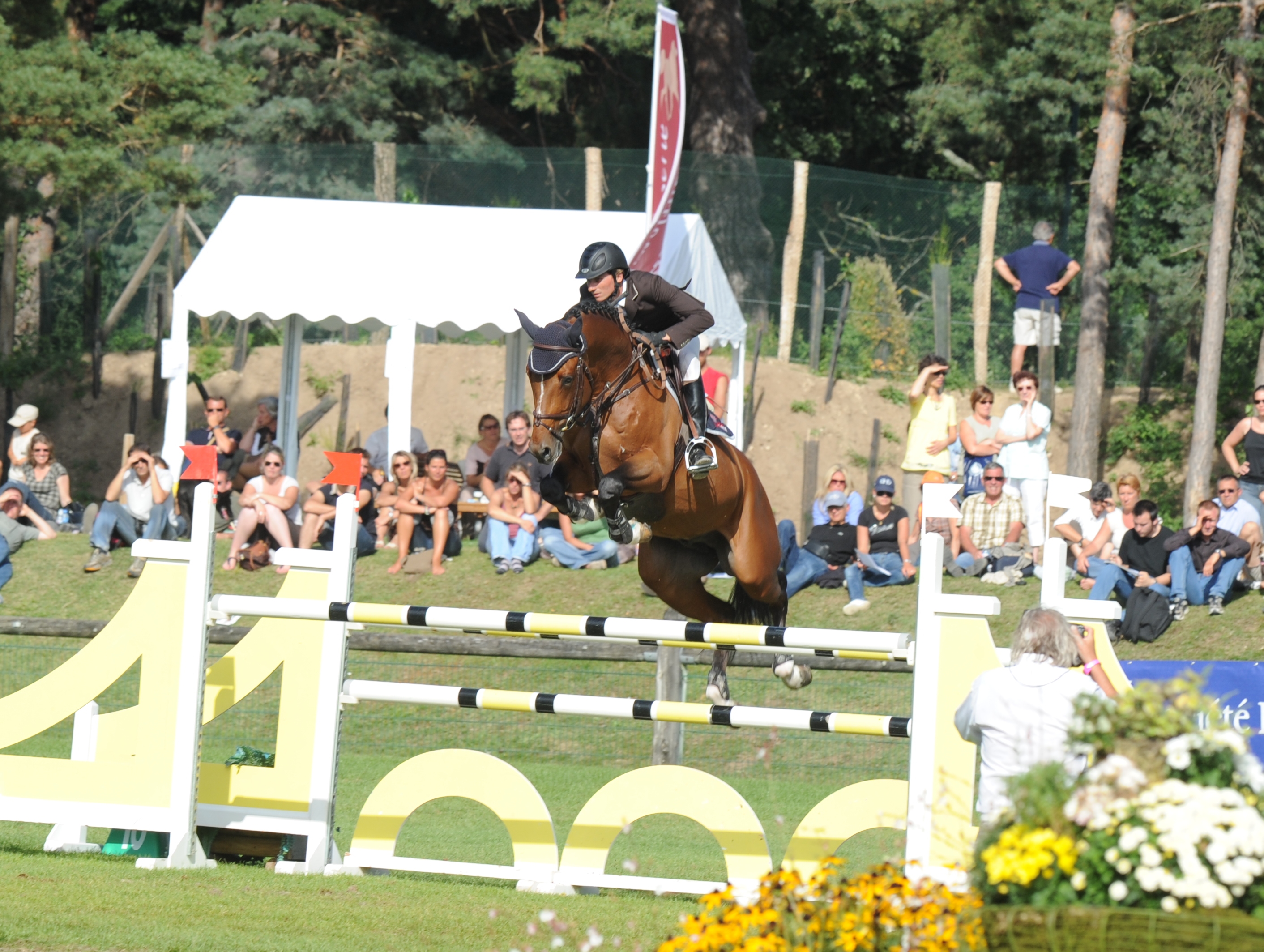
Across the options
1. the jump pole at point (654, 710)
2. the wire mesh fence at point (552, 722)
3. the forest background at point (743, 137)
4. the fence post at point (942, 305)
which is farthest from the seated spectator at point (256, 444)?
the jump pole at point (654, 710)

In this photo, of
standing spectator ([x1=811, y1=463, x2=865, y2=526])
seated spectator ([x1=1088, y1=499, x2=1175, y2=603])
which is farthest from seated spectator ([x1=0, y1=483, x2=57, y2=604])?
seated spectator ([x1=1088, y1=499, x2=1175, y2=603])

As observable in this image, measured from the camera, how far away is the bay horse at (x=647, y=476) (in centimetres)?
641

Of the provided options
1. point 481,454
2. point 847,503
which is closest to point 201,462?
point 481,454

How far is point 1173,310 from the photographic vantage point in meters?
17.0

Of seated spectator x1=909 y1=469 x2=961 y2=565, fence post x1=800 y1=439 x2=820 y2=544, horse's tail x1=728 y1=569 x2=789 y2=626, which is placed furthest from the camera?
fence post x1=800 y1=439 x2=820 y2=544

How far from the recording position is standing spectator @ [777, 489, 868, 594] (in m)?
11.7

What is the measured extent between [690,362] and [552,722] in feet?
13.6

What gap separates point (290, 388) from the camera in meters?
14.2

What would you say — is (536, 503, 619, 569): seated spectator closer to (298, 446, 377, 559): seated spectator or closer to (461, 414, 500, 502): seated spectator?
(461, 414, 500, 502): seated spectator

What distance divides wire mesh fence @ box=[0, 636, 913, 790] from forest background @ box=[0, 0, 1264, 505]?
4.19 m

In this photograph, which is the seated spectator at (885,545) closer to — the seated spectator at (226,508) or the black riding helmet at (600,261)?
the black riding helmet at (600,261)

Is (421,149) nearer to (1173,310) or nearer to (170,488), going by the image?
(170,488)

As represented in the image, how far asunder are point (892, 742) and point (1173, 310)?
9254 millimetres

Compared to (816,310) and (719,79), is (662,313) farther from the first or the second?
(719,79)
